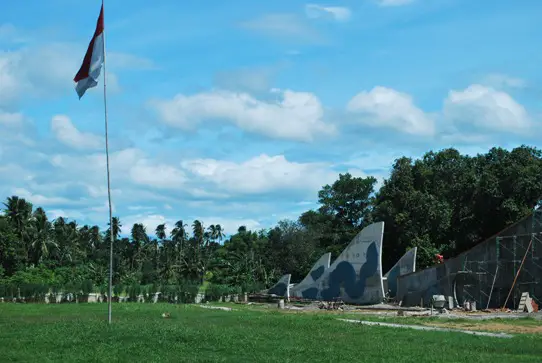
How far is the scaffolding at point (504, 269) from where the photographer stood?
144 feet

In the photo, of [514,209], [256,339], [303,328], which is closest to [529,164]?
[514,209]

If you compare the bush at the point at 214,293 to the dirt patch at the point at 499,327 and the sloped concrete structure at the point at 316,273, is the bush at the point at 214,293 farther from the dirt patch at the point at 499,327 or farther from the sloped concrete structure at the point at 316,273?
the dirt patch at the point at 499,327

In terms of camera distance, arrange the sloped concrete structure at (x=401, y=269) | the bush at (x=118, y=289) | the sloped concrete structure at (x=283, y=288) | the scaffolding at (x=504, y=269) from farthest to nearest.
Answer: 1. the sloped concrete structure at (x=283, y=288)
2. the bush at (x=118, y=289)
3. the sloped concrete structure at (x=401, y=269)
4. the scaffolding at (x=504, y=269)

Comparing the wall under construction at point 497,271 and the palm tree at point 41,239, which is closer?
the wall under construction at point 497,271

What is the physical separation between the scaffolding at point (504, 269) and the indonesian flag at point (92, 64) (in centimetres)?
2953

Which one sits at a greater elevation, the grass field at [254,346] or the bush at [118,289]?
the bush at [118,289]

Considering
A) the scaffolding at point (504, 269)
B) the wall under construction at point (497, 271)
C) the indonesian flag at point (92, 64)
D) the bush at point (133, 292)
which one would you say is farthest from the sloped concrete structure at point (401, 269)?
the indonesian flag at point (92, 64)

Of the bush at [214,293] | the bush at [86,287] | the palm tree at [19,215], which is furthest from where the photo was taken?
the palm tree at [19,215]

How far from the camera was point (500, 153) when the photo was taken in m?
73.4

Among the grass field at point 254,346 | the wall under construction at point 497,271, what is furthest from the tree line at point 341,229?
the grass field at point 254,346

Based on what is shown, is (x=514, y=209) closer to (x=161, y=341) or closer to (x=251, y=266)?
(x=251, y=266)

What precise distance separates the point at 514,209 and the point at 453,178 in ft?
35.7

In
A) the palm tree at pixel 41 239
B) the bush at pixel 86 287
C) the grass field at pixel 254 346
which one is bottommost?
the grass field at pixel 254 346

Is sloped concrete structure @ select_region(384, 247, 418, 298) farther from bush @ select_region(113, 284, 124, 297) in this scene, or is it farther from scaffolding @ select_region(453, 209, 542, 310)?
bush @ select_region(113, 284, 124, 297)
